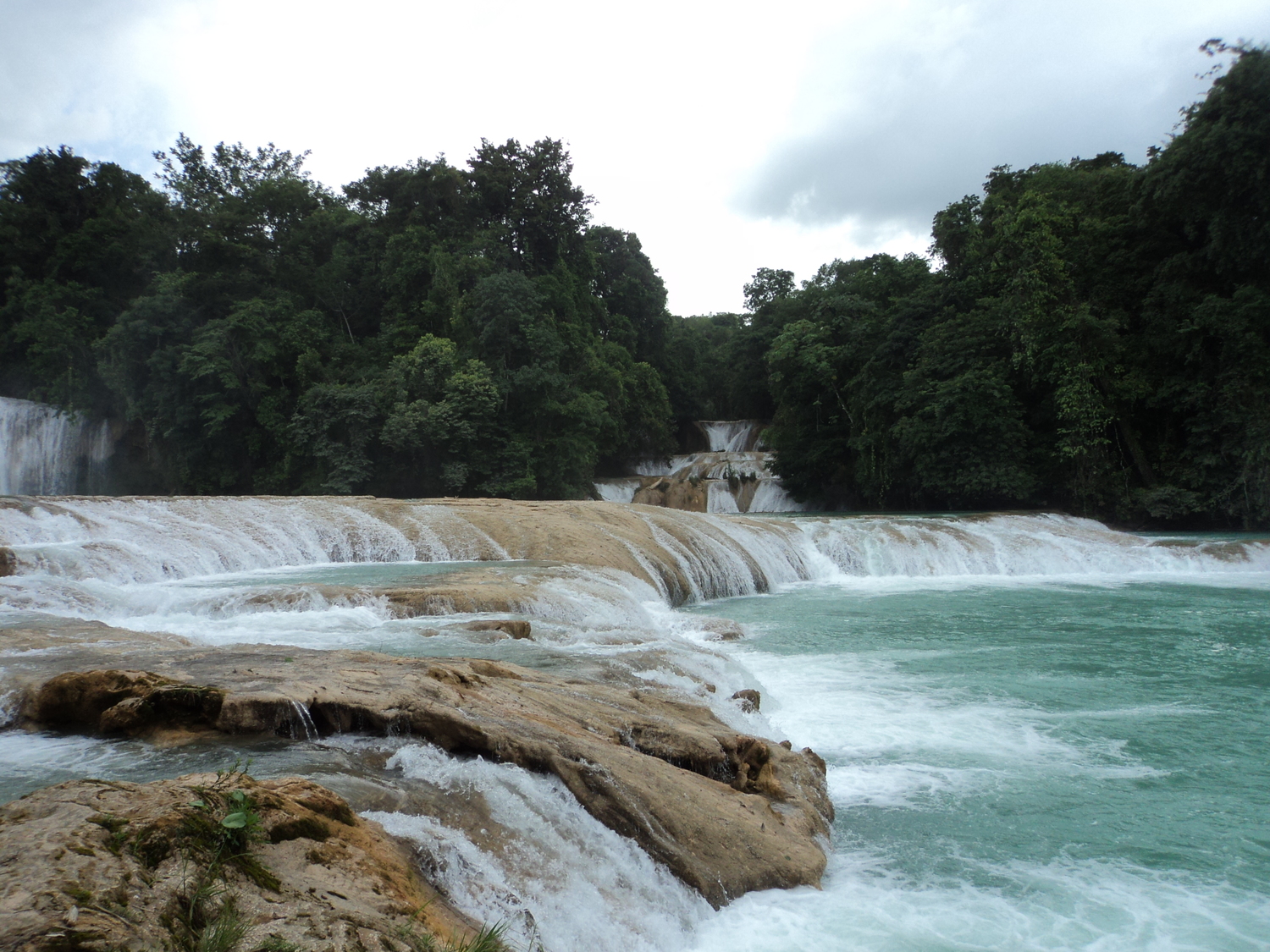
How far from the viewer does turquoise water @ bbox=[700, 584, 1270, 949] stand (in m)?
3.60

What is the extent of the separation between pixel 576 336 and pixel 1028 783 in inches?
998

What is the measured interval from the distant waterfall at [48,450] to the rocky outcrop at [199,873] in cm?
3056

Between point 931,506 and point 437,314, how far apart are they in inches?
711

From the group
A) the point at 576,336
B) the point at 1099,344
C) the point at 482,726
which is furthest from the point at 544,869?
the point at 576,336

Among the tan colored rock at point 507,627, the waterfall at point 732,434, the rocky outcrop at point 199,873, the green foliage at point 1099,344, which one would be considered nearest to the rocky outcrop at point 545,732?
the rocky outcrop at point 199,873

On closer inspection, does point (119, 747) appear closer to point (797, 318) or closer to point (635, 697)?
point (635, 697)

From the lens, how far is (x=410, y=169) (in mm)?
33375

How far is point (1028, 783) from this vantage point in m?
5.20

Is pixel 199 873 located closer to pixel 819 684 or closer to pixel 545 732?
pixel 545 732

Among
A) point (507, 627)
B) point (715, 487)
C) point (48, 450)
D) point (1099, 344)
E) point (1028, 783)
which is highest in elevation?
point (1099, 344)

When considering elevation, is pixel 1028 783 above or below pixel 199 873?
below

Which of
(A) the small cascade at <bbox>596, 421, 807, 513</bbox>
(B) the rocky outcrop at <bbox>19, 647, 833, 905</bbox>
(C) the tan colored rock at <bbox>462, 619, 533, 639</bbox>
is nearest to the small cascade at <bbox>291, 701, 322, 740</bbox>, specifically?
(B) the rocky outcrop at <bbox>19, 647, 833, 905</bbox>

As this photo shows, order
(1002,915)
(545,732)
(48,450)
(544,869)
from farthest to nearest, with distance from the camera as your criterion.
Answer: (48,450), (545,732), (1002,915), (544,869)

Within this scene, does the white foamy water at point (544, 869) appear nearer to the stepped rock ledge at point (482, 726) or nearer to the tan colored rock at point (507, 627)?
the stepped rock ledge at point (482, 726)
